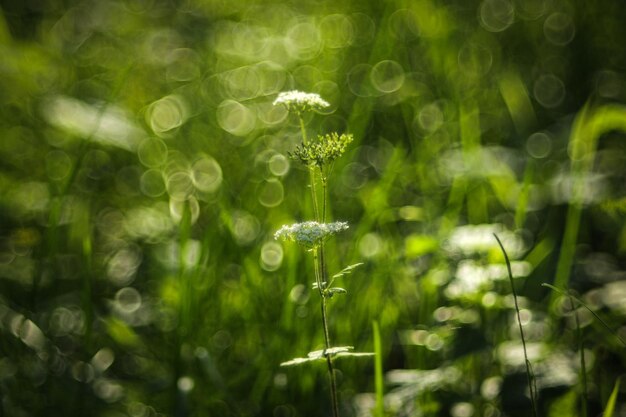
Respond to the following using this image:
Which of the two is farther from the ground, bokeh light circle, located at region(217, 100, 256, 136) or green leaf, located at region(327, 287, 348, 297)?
bokeh light circle, located at region(217, 100, 256, 136)

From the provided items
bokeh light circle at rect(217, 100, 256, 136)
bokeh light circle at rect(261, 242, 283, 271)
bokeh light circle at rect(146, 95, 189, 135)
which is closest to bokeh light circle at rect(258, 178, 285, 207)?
bokeh light circle at rect(261, 242, 283, 271)

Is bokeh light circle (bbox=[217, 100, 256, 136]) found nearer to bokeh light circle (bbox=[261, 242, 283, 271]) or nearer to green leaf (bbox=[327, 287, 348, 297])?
bokeh light circle (bbox=[261, 242, 283, 271])

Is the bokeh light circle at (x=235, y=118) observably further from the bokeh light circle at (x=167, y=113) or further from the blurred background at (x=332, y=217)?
the bokeh light circle at (x=167, y=113)

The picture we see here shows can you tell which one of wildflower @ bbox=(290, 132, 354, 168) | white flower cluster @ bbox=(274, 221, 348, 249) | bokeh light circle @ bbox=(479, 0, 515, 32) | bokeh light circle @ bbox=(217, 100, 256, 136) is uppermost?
bokeh light circle @ bbox=(479, 0, 515, 32)

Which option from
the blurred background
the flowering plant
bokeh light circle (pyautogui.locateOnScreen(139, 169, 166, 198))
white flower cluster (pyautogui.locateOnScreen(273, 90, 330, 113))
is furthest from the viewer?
bokeh light circle (pyautogui.locateOnScreen(139, 169, 166, 198))

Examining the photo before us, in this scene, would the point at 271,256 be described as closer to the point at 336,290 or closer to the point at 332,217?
the point at 332,217

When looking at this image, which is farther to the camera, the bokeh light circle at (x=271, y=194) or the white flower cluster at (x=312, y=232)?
the bokeh light circle at (x=271, y=194)

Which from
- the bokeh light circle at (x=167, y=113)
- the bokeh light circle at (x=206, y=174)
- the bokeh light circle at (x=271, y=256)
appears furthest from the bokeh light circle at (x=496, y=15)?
the bokeh light circle at (x=271, y=256)

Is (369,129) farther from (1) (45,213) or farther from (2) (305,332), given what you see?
(2) (305,332)
